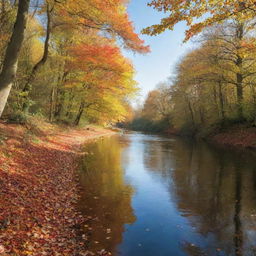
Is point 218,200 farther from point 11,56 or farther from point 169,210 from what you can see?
point 11,56

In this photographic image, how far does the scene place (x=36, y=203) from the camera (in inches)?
241

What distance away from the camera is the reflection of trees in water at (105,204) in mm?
5281

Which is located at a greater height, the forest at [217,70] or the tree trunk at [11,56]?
the forest at [217,70]

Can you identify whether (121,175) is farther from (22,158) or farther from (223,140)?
(223,140)

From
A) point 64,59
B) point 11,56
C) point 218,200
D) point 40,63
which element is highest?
point 64,59

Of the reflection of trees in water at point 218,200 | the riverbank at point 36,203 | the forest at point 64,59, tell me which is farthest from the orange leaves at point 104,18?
the reflection of trees in water at point 218,200

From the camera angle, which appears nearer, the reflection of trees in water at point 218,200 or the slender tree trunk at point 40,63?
the reflection of trees in water at point 218,200

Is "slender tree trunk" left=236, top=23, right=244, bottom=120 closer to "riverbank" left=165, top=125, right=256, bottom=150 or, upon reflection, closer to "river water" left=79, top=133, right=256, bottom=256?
"riverbank" left=165, top=125, right=256, bottom=150

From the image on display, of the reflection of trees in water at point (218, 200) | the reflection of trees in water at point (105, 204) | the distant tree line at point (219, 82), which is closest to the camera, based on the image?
the reflection of trees in water at point (218, 200)

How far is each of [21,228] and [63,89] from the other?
2067 cm

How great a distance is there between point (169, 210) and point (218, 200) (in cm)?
200

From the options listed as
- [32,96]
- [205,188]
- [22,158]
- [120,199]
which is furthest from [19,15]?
[32,96]

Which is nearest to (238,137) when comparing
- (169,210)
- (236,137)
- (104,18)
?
(236,137)

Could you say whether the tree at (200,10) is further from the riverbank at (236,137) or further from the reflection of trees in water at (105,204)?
the riverbank at (236,137)
